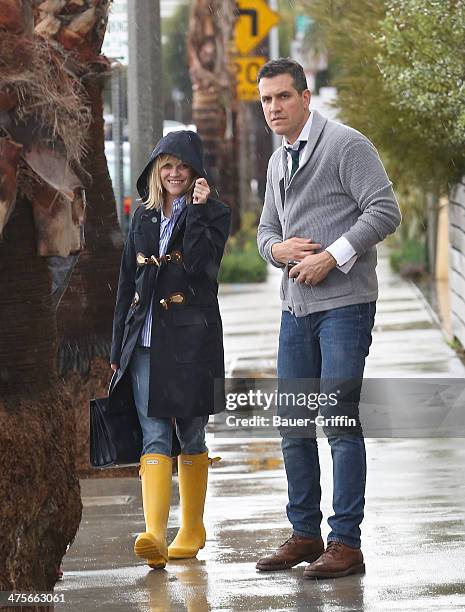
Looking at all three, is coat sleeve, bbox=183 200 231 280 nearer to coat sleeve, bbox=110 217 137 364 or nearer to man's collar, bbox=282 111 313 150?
coat sleeve, bbox=110 217 137 364

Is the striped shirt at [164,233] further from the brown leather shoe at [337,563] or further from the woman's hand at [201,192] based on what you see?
the brown leather shoe at [337,563]

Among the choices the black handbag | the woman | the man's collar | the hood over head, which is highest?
the man's collar

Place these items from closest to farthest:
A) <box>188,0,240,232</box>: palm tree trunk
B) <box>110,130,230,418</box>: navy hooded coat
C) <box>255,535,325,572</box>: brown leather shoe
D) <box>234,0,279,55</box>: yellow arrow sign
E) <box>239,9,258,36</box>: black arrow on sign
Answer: <box>255,535,325,572</box>: brown leather shoe
<box>110,130,230,418</box>: navy hooded coat
<box>234,0,279,55</box>: yellow arrow sign
<box>239,9,258,36</box>: black arrow on sign
<box>188,0,240,232</box>: palm tree trunk

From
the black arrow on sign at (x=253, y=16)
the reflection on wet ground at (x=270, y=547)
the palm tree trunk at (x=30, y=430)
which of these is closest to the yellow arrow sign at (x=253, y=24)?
the black arrow on sign at (x=253, y=16)

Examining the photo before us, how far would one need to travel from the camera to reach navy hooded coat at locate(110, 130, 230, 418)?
6.75m

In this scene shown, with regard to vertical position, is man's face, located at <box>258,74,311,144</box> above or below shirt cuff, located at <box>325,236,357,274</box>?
above

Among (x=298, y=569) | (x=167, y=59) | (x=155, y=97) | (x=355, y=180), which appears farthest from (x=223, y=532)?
(x=167, y=59)

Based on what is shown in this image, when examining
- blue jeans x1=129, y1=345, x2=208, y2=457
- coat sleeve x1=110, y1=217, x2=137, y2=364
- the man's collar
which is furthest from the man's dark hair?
blue jeans x1=129, y1=345, x2=208, y2=457

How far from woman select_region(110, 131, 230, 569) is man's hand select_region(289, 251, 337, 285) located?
50 cm

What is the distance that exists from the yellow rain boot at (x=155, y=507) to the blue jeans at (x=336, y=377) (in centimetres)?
55

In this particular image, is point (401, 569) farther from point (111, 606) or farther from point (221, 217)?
point (221, 217)

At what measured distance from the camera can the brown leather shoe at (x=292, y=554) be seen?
654 cm

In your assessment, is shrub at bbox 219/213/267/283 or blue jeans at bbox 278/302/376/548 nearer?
blue jeans at bbox 278/302/376/548

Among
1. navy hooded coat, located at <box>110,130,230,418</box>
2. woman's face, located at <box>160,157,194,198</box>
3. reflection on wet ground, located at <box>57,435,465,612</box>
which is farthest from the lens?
woman's face, located at <box>160,157,194,198</box>
